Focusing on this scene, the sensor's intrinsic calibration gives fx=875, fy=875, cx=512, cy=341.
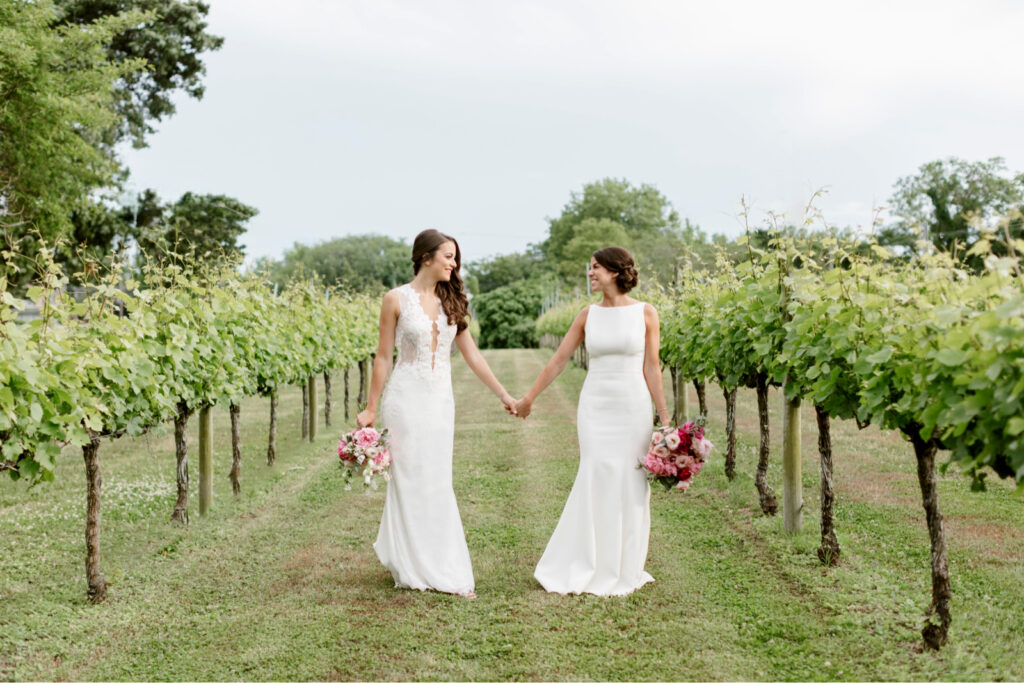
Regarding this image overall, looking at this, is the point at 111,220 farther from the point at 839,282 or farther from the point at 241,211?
the point at 839,282

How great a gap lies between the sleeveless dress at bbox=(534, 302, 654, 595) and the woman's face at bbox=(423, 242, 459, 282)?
97cm

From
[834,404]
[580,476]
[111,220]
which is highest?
[111,220]

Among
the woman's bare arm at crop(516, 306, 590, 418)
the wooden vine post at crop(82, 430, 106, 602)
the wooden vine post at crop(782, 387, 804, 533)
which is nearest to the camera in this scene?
the woman's bare arm at crop(516, 306, 590, 418)

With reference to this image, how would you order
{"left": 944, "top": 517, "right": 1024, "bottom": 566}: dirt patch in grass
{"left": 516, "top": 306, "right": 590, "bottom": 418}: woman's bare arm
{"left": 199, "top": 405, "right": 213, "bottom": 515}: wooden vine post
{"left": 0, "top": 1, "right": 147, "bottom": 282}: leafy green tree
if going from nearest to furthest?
1. {"left": 516, "top": 306, "right": 590, "bottom": 418}: woman's bare arm
2. {"left": 944, "top": 517, "right": 1024, "bottom": 566}: dirt patch in grass
3. {"left": 199, "top": 405, "right": 213, "bottom": 515}: wooden vine post
4. {"left": 0, "top": 1, "right": 147, "bottom": 282}: leafy green tree

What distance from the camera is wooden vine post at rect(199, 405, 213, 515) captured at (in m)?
8.32

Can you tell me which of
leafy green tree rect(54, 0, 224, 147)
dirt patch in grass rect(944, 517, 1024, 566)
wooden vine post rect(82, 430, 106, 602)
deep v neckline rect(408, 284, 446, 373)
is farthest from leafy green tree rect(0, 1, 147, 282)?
dirt patch in grass rect(944, 517, 1024, 566)

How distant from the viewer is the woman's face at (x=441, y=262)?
5.33m

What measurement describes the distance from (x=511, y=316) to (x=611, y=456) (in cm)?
6385

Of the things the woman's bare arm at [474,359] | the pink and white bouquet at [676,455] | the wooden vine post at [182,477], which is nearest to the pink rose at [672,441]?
the pink and white bouquet at [676,455]

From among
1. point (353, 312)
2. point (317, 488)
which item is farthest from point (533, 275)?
point (317, 488)

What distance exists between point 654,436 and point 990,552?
2.91m

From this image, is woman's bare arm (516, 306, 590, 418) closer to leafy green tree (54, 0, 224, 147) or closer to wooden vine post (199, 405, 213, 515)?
wooden vine post (199, 405, 213, 515)

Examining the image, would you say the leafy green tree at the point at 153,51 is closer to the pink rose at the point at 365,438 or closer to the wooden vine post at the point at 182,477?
the wooden vine post at the point at 182,477

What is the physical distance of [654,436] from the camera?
534 cm
